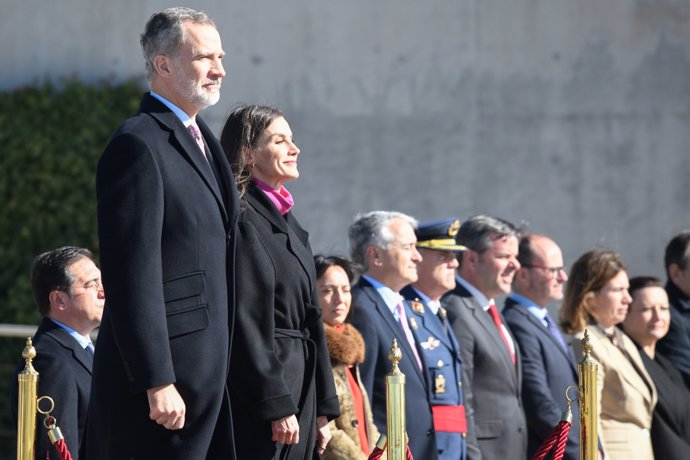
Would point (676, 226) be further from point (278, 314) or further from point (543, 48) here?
point (278, 314)

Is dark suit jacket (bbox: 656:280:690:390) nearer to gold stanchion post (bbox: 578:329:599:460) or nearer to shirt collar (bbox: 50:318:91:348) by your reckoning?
gold stanchion post (bbox: 578:329:599:460)

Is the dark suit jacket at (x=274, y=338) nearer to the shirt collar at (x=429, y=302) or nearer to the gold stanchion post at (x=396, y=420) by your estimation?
the gold stanchion post at (x=396, y=420)

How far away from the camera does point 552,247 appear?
7145 millimetres

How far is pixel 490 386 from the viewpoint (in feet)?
21.1

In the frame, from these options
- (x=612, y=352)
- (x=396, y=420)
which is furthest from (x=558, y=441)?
(x=612, y=352)

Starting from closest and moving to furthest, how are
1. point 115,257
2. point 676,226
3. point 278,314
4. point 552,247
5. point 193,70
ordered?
point 115,257
point 193,70
point 278,314
point 552,247
point 676,226

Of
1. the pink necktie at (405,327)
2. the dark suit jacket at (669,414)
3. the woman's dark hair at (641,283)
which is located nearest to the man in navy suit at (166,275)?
the pink necktie at (405,327)

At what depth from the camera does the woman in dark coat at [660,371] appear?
23.2 ft

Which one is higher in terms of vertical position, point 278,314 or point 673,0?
point 673,0

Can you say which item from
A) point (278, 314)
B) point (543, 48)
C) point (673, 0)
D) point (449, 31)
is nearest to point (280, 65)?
point (449, 31)

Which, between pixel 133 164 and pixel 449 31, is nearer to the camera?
pixel 133 164

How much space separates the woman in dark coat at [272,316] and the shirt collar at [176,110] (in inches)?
16.3

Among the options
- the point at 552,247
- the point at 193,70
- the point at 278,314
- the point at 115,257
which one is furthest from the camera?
the point at 552,247

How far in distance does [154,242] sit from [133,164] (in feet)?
0.81
